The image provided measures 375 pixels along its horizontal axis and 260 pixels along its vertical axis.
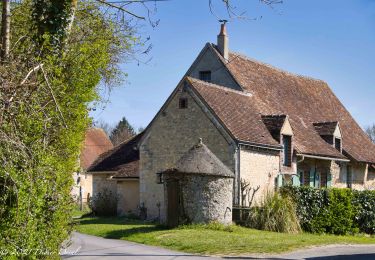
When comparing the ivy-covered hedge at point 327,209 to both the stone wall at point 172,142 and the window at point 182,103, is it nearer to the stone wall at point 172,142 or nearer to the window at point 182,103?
the stone wall at point 172,142

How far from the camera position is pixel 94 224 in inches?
1035

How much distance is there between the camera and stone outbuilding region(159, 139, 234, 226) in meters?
23.3

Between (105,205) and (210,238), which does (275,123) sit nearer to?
(210,238)

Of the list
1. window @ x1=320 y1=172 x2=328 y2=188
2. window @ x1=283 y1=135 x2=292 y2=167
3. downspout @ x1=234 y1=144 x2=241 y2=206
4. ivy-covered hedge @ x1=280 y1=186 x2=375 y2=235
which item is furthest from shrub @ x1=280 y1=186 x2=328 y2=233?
window @ x1=320 y1=172 x2=328 y2=188

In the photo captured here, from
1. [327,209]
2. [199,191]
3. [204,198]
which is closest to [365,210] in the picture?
[327,209]

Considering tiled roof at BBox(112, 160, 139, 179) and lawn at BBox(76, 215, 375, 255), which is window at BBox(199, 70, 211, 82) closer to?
tiled roof at BBox(112, 160, 139, 179)

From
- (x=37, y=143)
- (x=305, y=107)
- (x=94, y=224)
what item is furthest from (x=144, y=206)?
(x=37, y=143)

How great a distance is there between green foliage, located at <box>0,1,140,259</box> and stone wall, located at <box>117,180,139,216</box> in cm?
1606

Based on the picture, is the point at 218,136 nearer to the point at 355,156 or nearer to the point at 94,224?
the point at 94,224

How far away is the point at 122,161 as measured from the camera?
32.3m

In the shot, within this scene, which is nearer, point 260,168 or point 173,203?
point 173,203

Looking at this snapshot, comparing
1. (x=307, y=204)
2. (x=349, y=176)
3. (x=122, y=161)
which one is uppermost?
(x=122, y=161)

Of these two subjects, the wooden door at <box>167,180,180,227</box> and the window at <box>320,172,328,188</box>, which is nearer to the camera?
the wooden door at <box>167,180,180,227</box>

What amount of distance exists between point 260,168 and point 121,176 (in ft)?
24.7
